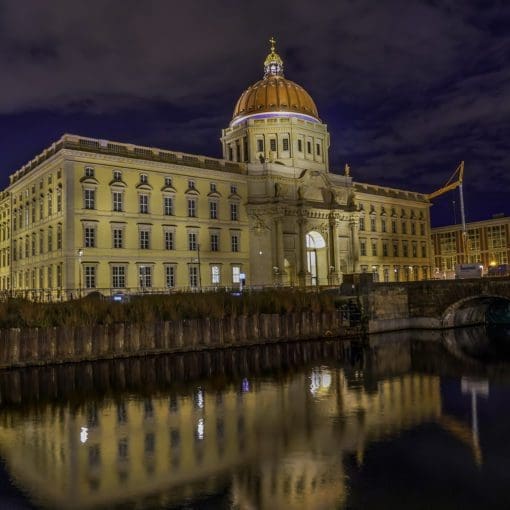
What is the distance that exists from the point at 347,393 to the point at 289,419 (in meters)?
5.43

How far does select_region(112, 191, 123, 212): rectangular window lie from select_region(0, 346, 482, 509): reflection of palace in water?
3854 cm

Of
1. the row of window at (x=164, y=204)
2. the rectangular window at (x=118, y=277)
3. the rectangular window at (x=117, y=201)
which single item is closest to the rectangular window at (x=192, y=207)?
the row of window at (x=164, y=204)

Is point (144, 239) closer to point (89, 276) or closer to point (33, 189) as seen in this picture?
point (89, 276)

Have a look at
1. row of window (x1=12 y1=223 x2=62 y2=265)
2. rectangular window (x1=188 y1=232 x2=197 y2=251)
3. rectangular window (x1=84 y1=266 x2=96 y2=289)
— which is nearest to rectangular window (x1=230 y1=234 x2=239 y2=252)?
rectangular window (x1=188 y1=232 x2=197 y2=251)

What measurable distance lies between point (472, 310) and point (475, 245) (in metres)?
70.3

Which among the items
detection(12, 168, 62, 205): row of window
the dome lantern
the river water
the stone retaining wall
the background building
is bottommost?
the river water

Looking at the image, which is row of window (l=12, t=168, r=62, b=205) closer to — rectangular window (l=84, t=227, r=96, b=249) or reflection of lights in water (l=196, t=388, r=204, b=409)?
rectangular window (l=84, t=227, r=96, b=249)

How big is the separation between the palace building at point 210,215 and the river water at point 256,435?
29.9 metres

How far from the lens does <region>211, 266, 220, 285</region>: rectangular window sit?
231 feet

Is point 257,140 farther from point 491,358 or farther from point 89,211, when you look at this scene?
point 491,358

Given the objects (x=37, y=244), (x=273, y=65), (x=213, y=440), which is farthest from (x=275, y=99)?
(x=213, y=440)

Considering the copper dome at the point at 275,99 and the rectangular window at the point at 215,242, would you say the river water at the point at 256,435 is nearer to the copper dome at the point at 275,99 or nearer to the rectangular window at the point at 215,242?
the rectangular window at the point at 215,242

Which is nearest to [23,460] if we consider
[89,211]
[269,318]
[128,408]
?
[128,408]

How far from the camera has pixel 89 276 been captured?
60.3 m
